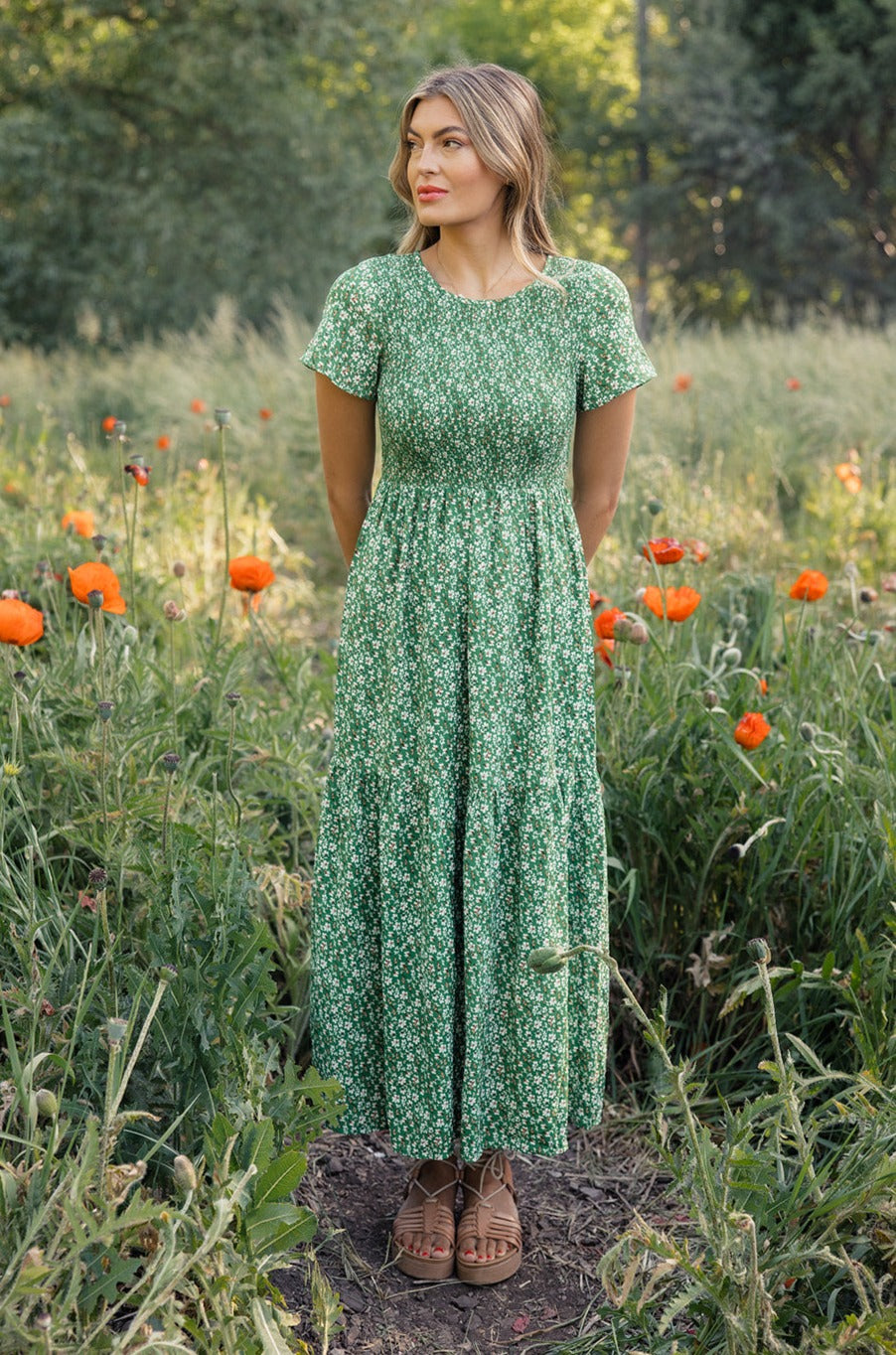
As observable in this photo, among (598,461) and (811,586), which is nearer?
(598,461)

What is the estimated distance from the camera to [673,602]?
246 cm

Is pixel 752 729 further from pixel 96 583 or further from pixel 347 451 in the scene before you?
pixel 96 583

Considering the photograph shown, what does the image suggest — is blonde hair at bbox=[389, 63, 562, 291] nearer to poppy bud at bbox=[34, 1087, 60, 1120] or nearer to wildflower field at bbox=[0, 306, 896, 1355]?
wildflower field at bbox=[0, 306, 896, 1355]

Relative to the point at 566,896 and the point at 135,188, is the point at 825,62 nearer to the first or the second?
the point at 135,188

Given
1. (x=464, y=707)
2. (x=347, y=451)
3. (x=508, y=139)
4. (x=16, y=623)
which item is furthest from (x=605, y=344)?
(x=16, y=623)

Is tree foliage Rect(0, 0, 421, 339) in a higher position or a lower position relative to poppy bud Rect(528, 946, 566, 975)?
higher

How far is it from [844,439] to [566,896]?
4.43m

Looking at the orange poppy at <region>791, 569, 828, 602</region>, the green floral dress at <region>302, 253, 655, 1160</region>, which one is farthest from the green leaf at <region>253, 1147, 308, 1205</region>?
the orange poppy at <region>791, 569, 828, 602</region>

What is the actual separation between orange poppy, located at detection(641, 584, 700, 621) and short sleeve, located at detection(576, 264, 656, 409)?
0.51 meters

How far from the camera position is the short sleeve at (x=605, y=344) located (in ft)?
6.51

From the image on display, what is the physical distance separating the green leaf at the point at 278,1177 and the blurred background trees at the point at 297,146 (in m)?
9.98

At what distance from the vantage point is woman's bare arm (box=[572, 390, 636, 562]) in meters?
2.09

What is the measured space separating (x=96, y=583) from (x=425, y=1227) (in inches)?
43.0

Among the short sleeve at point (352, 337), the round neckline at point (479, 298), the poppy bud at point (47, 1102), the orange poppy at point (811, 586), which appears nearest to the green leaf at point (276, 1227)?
the poppy bud at point (47, 1102)
